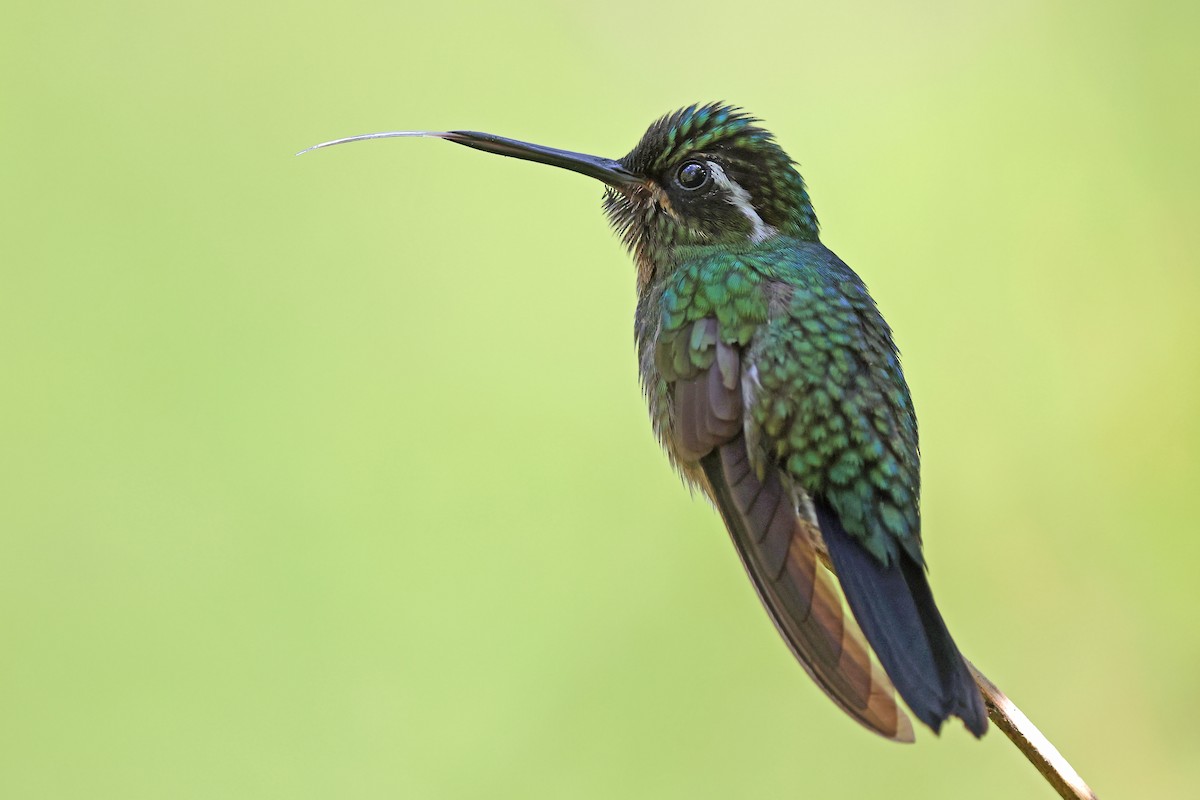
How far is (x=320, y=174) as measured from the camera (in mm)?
5484

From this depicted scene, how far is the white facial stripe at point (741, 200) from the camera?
3182mm

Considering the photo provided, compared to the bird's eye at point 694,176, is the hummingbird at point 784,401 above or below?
below

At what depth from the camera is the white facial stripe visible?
318 cm

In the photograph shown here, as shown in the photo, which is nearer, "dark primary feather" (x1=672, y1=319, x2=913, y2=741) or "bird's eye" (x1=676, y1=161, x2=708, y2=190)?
"dark primary feather" (x1=672, y1=319, x2=913, y2=741)

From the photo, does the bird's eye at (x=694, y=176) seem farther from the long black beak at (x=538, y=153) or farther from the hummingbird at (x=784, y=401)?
the long black beak at (x=538, y=153)

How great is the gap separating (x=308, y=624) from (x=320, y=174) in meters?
2.06

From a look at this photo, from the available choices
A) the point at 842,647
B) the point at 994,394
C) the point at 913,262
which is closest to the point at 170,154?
the point at 913,262

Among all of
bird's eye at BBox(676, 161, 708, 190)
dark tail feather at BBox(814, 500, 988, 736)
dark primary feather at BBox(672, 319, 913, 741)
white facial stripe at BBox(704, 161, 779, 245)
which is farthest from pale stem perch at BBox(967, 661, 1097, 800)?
bird's eye at BBox(676, 161, 708, 190)

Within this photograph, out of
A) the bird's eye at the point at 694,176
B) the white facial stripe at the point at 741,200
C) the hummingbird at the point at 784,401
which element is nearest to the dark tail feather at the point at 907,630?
the hummingbird at the point at 784,401

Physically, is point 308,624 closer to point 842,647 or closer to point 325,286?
point 325,286

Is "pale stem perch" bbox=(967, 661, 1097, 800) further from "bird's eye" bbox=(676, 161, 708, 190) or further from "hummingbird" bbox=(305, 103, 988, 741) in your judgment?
"bird's eye" bbox=(676, 161, 708, 190)

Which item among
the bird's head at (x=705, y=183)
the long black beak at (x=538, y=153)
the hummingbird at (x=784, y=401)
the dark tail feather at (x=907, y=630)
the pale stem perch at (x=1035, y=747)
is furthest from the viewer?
the bird's head at (x=705, y=183)

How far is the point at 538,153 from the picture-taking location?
2.95 m

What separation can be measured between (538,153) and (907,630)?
143 centimetres
